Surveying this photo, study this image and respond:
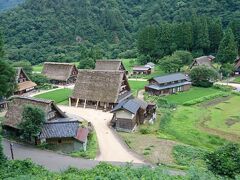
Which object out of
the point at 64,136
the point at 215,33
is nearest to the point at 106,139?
the point at 64,136

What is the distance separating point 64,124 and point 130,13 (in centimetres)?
7091

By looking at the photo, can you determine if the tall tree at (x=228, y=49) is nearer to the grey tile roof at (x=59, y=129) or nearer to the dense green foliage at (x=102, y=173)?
A: the grey tile roof at (x=59, y=129)

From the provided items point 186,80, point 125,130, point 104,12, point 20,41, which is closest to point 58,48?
point 20,41

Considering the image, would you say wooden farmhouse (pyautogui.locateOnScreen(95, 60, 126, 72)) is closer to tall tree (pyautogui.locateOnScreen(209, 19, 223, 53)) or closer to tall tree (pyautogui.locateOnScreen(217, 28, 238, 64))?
tall tree (pyautogui.locateOnScreen(217, 28, 238, 64))

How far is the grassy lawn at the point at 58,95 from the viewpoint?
1807 inches

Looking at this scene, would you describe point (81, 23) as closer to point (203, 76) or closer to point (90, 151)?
point (203, 76)

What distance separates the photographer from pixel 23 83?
49250mm

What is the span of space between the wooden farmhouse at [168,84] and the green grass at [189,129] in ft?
23.5

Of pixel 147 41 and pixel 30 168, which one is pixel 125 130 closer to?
pixel 30 168

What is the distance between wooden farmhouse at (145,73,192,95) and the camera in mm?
50156

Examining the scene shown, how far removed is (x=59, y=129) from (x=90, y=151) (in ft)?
10.4

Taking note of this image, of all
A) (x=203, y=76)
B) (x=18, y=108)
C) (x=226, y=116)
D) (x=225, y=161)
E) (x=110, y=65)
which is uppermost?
(x=110, y=65)

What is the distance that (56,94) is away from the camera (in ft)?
160

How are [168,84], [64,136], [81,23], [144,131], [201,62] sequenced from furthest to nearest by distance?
[81,23] → [201,62] → [168,84] → [144,131] → [64,136]
